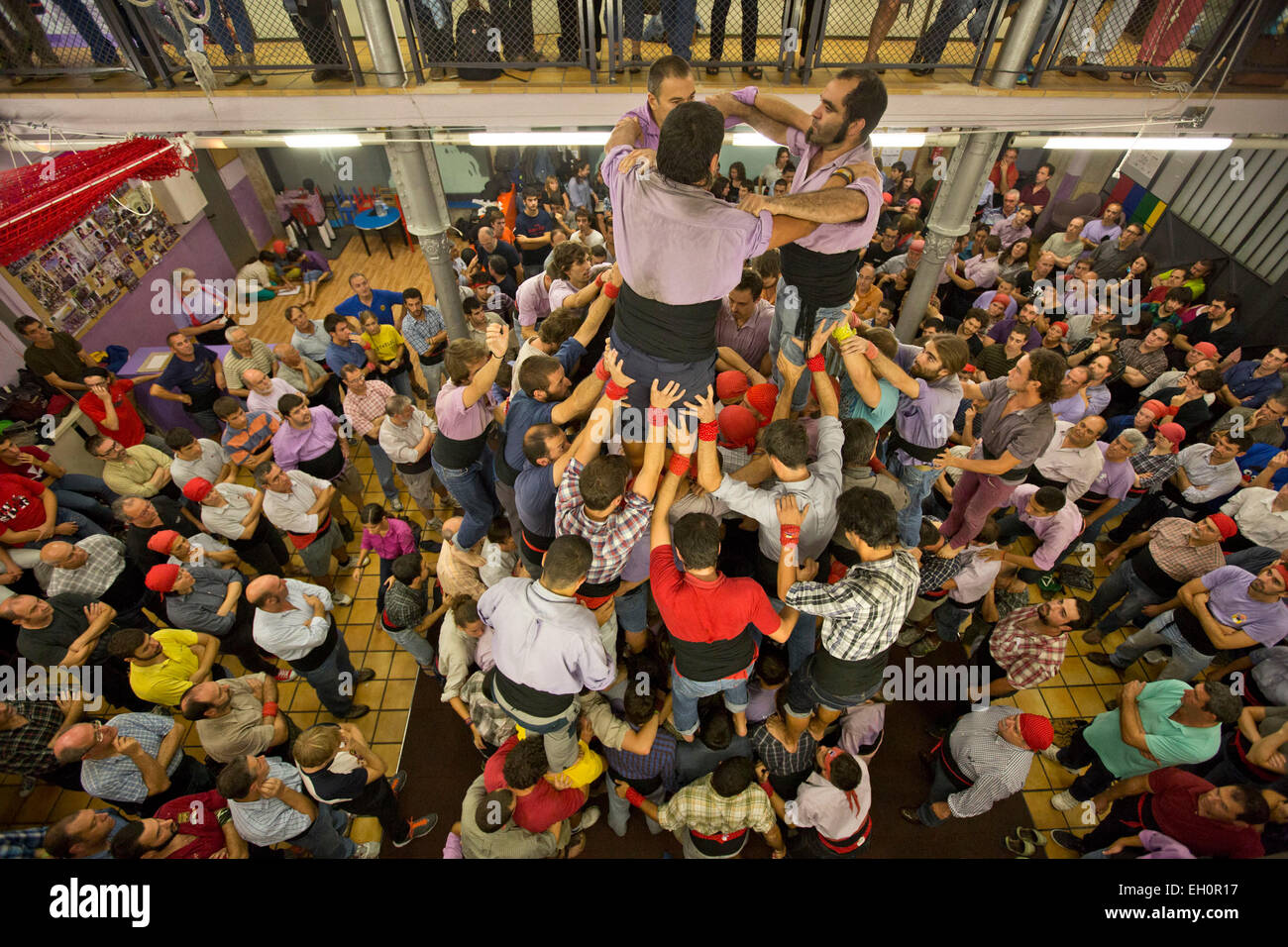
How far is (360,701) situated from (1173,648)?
6424mm

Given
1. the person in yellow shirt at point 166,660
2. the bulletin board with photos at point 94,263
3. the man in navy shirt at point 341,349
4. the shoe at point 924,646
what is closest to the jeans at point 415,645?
the person in yellow shirt at point 166,660

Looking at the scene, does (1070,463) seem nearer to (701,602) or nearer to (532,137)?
(701,602)

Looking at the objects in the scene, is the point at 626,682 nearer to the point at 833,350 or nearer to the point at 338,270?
the point at 833,350

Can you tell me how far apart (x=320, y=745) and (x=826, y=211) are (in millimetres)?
3703

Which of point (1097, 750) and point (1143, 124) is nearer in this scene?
point (1097, 750)

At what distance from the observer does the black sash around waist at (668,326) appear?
2.66 meters

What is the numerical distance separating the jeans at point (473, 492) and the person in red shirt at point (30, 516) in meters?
3.34

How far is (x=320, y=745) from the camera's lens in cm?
330

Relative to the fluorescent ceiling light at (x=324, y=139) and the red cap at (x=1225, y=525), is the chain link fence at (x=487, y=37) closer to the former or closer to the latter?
the fluorescent ceiling light at (x=324, y=139)

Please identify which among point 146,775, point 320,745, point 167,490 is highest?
point 320,745

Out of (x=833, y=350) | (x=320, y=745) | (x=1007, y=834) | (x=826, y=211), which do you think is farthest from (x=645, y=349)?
(x=1007, y=834)

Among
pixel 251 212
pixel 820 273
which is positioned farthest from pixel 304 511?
pixel 251 212

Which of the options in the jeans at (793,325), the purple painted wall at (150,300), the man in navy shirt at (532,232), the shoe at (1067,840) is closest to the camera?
the jeans at (793,325)

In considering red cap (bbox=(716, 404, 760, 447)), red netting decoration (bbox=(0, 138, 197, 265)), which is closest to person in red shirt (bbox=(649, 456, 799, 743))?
red cap (bbox=(716, 404, 760, 447))
